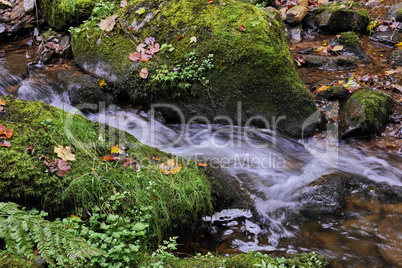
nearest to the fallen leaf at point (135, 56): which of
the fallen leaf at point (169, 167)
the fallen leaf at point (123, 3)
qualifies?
the fallen leaf at point (123, 3)

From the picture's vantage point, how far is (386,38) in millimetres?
7625

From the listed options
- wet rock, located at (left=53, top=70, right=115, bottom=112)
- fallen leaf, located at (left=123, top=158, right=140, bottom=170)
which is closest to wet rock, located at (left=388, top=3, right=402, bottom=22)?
wet rock, located at (left=53, top=70, right=115, bottom=112)

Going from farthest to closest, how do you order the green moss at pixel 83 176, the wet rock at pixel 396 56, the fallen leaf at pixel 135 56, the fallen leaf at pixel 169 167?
1. the wet rock at pixel 396 56
2. the fallen leaf at pixel 135 56
3. the fallen leaf at pixel 169 167
4. the green moss at pixel 83 176

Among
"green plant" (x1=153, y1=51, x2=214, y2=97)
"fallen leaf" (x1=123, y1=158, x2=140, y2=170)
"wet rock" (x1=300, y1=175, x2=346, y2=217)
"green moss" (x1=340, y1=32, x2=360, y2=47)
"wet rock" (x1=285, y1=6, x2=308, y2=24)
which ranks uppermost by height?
"wet rock" (x1=285, y1=6, x2=308, y2=24)

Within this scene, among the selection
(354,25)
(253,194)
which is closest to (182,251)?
(253,194)

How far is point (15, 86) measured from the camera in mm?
6004

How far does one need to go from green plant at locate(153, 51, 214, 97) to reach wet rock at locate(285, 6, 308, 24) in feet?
14.2

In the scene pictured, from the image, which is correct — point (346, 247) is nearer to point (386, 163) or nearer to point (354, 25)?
point (386, 163)

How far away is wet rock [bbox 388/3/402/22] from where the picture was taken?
809 centimetres

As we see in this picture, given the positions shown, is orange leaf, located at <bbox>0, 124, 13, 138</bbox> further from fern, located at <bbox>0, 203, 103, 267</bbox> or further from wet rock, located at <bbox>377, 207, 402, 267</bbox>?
wet rock, located at <bbox>377, 207, 402, 267</bbox>

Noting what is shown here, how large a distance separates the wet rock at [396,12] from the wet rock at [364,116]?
13.9 ft

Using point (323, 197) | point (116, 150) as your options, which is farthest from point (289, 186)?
point (116, 150)

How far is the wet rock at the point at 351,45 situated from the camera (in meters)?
7.07

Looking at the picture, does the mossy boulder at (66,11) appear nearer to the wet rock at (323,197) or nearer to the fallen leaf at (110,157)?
the fallen leaf at (110,157)
